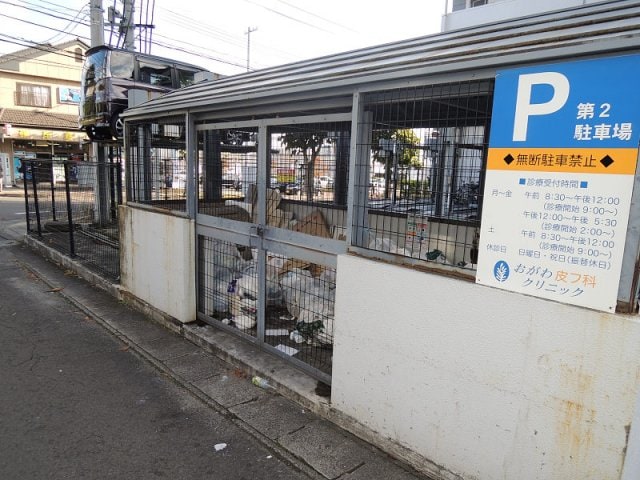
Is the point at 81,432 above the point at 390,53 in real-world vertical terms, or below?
below

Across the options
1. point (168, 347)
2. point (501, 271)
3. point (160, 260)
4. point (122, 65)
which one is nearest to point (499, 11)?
point (122, 65)

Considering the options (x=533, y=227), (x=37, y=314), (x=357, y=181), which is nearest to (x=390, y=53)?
(x=357, y=181)

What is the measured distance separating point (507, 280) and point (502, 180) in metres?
0.53

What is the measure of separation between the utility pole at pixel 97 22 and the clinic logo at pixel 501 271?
12262 mm

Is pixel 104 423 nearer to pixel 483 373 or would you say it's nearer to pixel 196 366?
pixel 196 366

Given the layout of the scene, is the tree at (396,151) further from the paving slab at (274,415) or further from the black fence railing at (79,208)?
the black fence railing at (79,208)

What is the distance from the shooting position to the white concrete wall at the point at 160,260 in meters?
4.95

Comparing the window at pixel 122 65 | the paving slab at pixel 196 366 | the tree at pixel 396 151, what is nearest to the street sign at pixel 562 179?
the tree at pixel 396 151

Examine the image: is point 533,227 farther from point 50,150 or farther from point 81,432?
point 50,150

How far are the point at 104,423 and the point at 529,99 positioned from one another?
11.8 ft

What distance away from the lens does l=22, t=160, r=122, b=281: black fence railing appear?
8.05 m

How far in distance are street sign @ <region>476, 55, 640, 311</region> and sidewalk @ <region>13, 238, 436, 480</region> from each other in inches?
59.2

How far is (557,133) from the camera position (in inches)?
81.5

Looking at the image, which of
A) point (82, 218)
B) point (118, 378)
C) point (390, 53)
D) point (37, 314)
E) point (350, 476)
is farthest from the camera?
point (82, 218)
